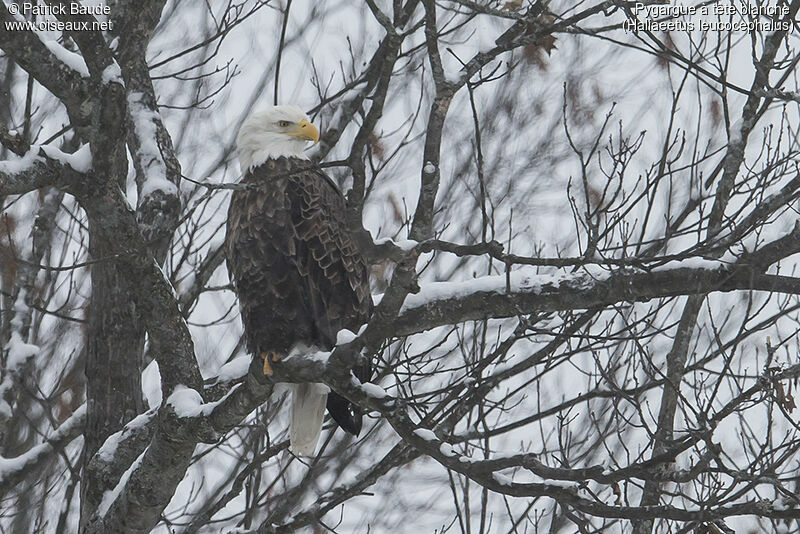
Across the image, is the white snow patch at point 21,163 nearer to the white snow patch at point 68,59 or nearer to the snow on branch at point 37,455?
the white snow patch at point 68,59

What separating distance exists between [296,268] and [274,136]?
874 mm

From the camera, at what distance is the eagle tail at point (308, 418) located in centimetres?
481

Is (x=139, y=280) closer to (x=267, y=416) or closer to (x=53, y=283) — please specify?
(x=267, y=416)

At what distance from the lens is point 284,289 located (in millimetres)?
4570

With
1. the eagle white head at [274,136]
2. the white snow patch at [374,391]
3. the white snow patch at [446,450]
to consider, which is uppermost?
the eagle white head at [274,136]

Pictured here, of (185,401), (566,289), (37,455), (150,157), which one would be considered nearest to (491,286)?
(566,289)

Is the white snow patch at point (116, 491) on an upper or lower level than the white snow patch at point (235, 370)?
lower

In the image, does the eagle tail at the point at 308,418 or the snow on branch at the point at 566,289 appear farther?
the eagle tail at the point at 308,418

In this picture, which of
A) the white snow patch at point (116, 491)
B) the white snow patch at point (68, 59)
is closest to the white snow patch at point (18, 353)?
the white snow patch at point (116, 491)

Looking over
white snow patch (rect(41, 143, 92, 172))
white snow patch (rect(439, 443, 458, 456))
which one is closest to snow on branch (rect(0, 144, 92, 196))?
white snow patch (rect(41, 143, 92, 172))

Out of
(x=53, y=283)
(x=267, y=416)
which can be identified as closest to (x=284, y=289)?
(x=267, y=416)

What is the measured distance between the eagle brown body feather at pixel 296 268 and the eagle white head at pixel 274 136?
437 millimetres

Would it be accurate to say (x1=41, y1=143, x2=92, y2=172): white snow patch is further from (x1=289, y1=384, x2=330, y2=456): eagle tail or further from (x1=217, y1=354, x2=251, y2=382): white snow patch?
(x1=289, y1=384, x2=330, y2=456): eagle tail

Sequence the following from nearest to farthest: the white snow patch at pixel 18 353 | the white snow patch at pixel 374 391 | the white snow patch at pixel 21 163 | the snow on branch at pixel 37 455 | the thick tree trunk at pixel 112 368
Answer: the white snow patch at pixel 374 391
the white snow patch at pixel 21 163
the thick tree trunk at pixel 112 368
the snow on branch at pixel 37 455
the white snow patch at pixel 18 353
